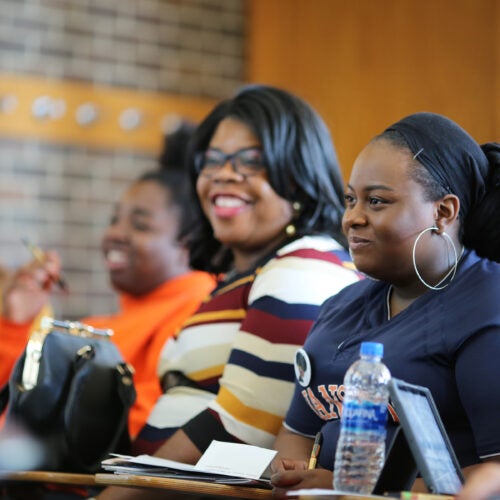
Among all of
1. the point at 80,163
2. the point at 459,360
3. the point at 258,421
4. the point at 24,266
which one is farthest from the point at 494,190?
the point at 80,163

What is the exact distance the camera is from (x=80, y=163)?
5.34 meters

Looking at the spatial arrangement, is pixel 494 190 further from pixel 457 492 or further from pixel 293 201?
pixel 293 201

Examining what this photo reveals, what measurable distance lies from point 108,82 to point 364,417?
4.29m

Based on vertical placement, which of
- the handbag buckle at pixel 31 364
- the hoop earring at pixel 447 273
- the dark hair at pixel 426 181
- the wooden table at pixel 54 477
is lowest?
the wooden table at pixel 54 477

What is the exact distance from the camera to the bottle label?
55.2 inches

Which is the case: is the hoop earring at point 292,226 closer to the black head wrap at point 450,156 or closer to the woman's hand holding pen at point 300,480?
the black head wrap at point 450,156

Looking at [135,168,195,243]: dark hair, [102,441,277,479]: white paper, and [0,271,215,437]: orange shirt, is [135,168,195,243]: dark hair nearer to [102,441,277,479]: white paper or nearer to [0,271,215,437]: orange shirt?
[0,271,215,437]: orange shirt

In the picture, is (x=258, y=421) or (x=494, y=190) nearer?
(x=494, y=190)

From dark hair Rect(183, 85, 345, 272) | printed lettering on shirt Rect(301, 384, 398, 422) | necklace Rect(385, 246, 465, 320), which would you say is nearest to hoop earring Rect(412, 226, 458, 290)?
necklace Rect(385, 246, 465, 320)

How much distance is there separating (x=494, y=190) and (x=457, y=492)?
0.58 meters

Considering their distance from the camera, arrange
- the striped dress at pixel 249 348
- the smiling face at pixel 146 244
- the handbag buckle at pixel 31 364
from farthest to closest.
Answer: the smiling face at pixel 146 244, the handbag buckle at pixel 31 364, the striped dress at pixel 249 348

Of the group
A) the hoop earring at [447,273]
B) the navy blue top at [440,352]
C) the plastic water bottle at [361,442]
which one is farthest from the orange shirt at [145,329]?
the plastic water bottle at [361,442]

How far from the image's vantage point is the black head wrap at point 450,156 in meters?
1.69

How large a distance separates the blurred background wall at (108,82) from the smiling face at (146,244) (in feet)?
4.09
